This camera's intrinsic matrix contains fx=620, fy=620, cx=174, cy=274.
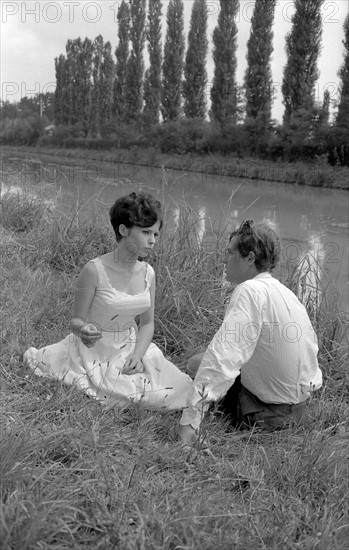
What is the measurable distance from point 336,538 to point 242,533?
23 cm

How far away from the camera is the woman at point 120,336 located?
2363 millimetres

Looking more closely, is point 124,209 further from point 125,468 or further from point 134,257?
point 125,468

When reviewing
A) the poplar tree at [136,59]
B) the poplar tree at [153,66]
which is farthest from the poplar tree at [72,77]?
the poplar tree at [153,66]

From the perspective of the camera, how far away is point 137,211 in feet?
7.88

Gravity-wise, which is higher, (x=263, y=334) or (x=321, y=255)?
(x=263, y=334)

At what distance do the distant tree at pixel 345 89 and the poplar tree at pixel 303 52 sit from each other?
106cm

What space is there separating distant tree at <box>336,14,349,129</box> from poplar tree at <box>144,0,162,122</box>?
1014 centimetres

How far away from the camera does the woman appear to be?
7.75 feet

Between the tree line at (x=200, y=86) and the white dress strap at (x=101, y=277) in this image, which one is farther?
the tree line at (x=200, y=86)

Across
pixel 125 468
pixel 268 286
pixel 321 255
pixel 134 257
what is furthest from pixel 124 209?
pixel 321 255

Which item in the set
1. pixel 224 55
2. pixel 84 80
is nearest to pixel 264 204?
pixel 224 55

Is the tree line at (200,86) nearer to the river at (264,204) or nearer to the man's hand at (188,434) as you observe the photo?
the river at (264,204)

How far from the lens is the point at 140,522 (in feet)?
4.44

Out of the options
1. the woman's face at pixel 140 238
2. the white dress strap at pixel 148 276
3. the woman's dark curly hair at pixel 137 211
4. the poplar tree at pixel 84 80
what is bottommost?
the white dress strap at pixel 148 276
